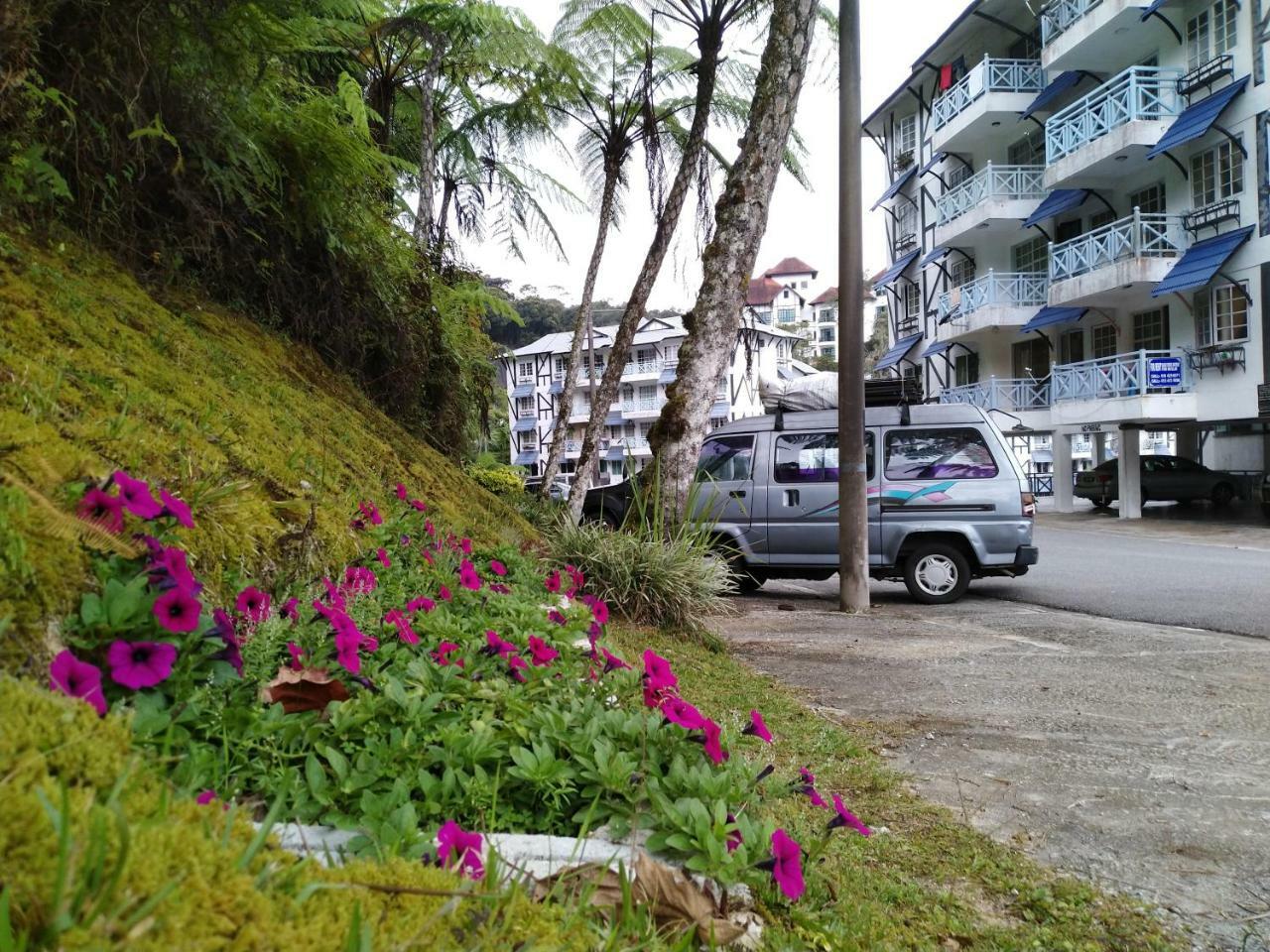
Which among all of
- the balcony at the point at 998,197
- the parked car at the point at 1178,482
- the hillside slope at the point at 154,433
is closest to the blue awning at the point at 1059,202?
the balcony at the point at 998,197

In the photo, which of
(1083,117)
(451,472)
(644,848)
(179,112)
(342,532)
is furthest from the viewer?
(1083,117)

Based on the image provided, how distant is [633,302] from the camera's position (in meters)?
11.4

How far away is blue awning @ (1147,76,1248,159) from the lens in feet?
63.8

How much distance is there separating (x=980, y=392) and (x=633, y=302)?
19317mm

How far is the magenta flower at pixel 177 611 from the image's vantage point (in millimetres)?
1630

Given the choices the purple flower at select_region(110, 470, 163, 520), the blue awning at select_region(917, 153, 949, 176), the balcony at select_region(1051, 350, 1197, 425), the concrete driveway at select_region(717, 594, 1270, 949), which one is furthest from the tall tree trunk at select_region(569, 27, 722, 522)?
the blue awning at select_region(917, 153, 949, 176)

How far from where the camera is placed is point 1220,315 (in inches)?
808

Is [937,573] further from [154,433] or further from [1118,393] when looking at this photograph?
[1118,393]

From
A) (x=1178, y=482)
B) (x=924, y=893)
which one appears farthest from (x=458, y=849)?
(x=1178, y=482)

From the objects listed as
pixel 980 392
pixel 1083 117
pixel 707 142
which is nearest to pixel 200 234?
pixel 707 142

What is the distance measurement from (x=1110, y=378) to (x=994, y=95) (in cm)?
981

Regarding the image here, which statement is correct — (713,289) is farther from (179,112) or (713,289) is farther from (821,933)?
(821,933)

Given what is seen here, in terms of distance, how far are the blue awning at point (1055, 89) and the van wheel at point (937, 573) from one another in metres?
20.5

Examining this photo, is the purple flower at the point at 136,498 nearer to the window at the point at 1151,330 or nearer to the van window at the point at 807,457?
the van window at the point at 807,457
